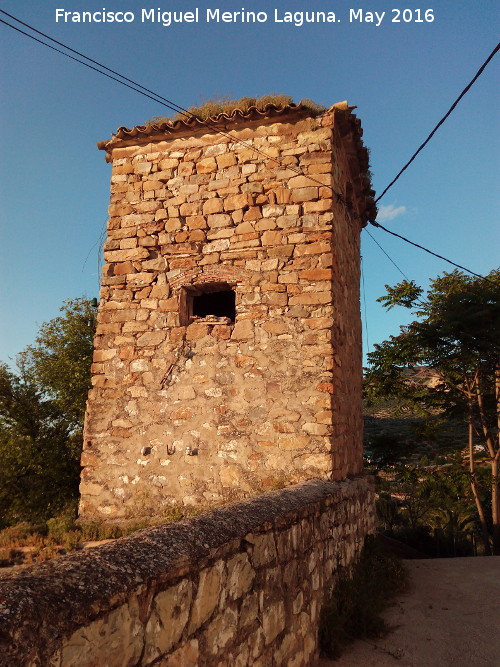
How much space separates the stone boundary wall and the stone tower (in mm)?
1597

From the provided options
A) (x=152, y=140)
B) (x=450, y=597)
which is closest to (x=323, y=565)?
(x=450, y=597)

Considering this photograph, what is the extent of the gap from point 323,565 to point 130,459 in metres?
2.61

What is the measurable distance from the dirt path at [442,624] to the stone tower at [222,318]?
5.05 feet

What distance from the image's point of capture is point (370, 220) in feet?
27.0

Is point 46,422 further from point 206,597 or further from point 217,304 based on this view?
point 206,597

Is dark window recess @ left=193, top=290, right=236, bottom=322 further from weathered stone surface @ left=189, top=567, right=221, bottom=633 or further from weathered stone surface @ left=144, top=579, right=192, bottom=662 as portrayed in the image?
weathered stone surface @ left=144, top=579, right=192, bottom=662

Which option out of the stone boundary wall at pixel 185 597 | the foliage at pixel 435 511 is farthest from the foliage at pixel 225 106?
the foliage at pixel 435 511

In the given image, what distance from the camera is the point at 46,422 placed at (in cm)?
1275

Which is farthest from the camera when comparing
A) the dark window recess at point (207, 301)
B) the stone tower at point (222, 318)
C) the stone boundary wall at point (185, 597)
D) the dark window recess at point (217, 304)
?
the dark window recess at point (217, 304)

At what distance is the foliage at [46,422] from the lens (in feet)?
37.6

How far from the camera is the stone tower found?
548 cm

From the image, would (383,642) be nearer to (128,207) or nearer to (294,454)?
(294,454)

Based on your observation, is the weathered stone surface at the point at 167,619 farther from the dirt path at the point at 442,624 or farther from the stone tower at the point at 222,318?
the stone tower at the point at 222,318

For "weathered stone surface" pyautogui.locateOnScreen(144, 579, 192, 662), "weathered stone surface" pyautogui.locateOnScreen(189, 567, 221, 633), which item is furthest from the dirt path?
"weathered stone surface" pyautogui.locateOnScreen(144, 579, 192, 662)
